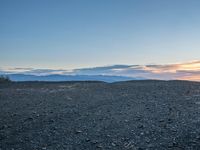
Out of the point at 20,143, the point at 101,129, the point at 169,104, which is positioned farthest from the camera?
the point at 169,104

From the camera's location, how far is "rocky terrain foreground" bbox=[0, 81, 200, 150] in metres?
10.7

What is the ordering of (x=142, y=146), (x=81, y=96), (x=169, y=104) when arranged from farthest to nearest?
(x=81, y=96), (x=169, y=104), (x=142, y=146)

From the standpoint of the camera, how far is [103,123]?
42.7ft

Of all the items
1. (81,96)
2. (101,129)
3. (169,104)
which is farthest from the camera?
(81,96)

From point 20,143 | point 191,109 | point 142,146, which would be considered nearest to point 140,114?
point 191,109

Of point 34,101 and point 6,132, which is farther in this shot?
point 34,101

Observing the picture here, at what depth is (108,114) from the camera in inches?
578

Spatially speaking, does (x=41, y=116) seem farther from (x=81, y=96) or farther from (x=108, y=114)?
(x=81, y=96)

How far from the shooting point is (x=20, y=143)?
11.1 m

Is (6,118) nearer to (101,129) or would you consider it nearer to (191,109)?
(101,129)

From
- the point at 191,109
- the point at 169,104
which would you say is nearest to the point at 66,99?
the point at 169,104

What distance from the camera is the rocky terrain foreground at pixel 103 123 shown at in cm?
1073

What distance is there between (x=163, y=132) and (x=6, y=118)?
23.6 feet

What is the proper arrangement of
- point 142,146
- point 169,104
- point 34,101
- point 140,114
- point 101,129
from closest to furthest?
point 142,146 → point 101,129 → point 140,114 → point 169,104 → point 34,101
